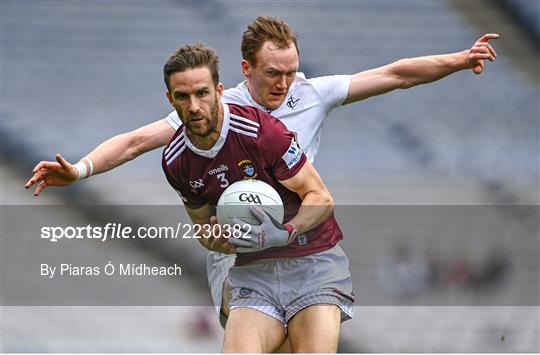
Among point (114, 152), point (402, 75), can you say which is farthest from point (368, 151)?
point (114, 152)

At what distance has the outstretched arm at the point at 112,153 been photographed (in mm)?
3938

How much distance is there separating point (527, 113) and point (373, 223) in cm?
131

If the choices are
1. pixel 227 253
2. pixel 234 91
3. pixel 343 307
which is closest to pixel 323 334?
pixel 343 307

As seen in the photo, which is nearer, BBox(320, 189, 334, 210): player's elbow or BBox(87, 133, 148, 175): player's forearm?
BBox(320, 189, 334, 210): player's elbow

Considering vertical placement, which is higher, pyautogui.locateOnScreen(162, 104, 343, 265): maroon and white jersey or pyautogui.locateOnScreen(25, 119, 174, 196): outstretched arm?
pyautogui.locateOnScreen(25, 119, 174, 196): outstretched arm

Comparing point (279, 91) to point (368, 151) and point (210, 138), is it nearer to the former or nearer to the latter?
point (210, 138)

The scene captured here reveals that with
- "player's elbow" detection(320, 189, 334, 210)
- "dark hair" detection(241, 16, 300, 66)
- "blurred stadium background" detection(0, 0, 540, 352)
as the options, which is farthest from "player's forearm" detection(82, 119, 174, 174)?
"blurred stadium background" detection(0, 0, 540, 352)

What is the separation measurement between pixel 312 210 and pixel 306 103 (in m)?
0.84

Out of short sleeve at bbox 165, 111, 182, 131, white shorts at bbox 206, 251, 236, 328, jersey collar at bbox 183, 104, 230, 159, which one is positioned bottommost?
white shorts at bbox 206, 251, 236, 328

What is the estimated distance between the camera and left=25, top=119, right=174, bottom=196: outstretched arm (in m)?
3.94

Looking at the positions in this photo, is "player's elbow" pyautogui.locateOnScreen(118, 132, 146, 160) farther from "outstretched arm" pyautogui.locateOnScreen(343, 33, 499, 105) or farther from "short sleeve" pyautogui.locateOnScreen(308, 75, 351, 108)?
"outstretched arm" pyautogui.locateOnScreen(343, 33, 499, 105)

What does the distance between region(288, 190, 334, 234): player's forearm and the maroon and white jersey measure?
0.36ft

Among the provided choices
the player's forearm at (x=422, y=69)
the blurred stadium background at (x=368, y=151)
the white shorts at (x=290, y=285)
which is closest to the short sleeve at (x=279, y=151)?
the white shorts at (x=290, y=285)

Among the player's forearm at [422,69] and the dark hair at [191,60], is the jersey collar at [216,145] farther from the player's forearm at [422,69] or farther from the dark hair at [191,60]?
the player's forearm at [422,69]
